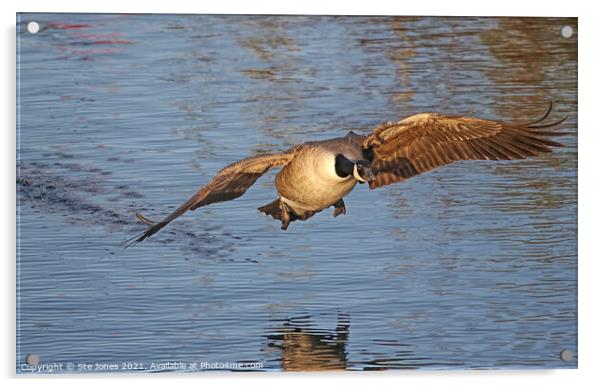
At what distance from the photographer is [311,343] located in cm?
383

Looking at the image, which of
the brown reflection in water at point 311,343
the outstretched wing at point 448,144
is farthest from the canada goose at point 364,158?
the brown reflection in water at point 311,343

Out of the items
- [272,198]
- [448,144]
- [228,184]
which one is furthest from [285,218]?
[448,144]

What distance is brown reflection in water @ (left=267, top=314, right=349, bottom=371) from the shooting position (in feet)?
12.5

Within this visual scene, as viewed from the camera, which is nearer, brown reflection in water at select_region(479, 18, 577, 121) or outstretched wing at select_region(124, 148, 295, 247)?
outstretched wing at select_region(124, 148, 295, 247)

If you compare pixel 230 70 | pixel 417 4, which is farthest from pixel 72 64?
pixel 417 4

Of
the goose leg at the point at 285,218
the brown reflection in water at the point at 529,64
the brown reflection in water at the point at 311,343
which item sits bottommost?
the brown reflection in water at the point at 311,343

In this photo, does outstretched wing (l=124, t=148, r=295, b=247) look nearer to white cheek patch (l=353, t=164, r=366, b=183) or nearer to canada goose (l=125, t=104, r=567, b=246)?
canada goose (l=125, t=104, r=567, b=246)

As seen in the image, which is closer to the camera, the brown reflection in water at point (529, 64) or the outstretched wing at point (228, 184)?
the outstretched wing at point (228, 184)

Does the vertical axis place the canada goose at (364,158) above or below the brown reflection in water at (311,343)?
above

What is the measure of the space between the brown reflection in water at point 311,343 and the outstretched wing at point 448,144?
0.49 metres

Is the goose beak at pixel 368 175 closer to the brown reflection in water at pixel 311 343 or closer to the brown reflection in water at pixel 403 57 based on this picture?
the brown reflection in water at pixel 403 57

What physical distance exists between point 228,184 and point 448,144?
73 cm

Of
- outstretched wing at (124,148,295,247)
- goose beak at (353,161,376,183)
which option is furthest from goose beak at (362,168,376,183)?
outstretched wing at (124,148,295,247)

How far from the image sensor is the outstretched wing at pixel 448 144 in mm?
3869
